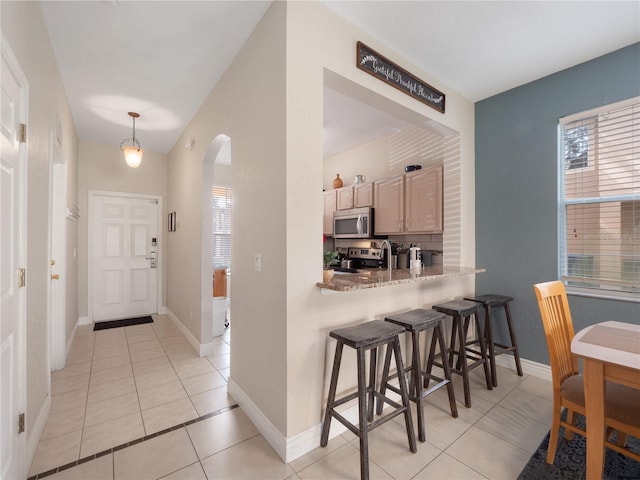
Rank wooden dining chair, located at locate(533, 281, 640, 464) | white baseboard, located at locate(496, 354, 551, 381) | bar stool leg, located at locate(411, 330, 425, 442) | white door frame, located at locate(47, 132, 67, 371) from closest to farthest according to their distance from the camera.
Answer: wooden dining chair, located at locate(533, 281, 640, 464) → bar stool leg, located at locate(411, 330, 425, 442) → white baseboard, located at locate(496, 354, 551, 381) → white door frame, located at locate(47, 132, 67, 371)

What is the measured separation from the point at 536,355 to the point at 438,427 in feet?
4.70

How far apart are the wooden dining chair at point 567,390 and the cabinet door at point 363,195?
8.39ft

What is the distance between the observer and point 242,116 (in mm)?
2270

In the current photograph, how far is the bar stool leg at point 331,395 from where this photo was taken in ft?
5.77

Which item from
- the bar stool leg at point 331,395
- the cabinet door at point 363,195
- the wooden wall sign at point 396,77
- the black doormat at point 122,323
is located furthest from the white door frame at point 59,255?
the cabinet door at point 363,195

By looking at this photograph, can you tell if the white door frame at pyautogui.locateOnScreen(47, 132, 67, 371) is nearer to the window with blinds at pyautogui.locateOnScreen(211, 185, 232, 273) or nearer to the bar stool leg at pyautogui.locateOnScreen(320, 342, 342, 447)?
the window with blinds at pyautogui.locateOnScreen(211, 185, 232, 273)

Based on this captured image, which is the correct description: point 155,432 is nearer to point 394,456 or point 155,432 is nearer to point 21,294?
point 21,294

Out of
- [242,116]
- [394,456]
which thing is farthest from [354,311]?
[242,116]

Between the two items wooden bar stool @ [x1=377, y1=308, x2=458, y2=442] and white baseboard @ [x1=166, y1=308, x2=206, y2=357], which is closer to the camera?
wooden bar stool @ [x1=377, y1=308, x2=458, y2=442]

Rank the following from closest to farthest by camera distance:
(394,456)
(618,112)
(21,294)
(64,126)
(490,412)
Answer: (21,294)
(394,456)
(490,412)
(618,112)
(64,126)

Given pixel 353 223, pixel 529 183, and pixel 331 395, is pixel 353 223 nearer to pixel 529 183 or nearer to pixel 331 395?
pixel 529 183

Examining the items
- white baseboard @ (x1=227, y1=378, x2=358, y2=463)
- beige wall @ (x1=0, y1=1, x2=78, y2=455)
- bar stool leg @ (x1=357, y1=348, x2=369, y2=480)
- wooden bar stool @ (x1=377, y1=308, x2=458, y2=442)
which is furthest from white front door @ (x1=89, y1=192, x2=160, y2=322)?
bar stool leg @ (x1=357, y1=348, x2=369, y2=480)

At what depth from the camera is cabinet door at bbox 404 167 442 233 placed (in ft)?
10.3

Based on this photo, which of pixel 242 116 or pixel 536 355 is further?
pixel 536 355
